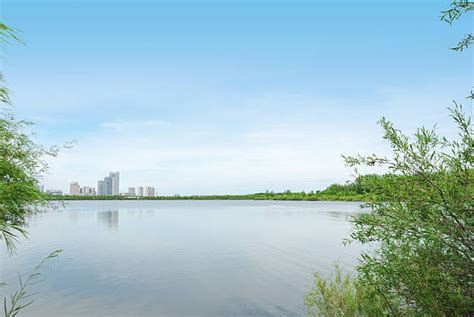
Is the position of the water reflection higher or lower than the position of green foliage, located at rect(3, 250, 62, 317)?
lower

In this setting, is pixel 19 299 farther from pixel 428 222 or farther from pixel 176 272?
pixel 428 222

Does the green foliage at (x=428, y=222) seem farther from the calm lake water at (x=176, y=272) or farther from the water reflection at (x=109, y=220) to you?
the water reflection at (x=109, y=220)

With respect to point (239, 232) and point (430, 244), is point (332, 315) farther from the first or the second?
point (239, 232)

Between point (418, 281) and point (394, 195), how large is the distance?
138 centimetres

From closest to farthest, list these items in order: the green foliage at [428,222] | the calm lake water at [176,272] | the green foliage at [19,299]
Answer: the green foliage at [19,299], the green foliage at [428,222], the calm lake water at [176,272]

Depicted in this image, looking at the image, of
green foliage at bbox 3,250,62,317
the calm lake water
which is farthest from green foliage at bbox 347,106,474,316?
the calm lake water

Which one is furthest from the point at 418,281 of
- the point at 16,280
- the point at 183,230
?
the point at 183,230

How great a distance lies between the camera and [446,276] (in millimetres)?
5012

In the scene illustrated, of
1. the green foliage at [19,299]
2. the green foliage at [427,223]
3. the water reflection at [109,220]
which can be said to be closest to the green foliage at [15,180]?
the green foliage at [19,299]

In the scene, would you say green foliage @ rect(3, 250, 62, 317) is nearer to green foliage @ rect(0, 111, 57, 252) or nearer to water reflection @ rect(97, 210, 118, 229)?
green foliage @ rect(0, 111, 57, 252)

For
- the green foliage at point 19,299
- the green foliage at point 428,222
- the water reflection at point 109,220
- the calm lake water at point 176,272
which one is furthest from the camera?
the water reflection at point 109,220

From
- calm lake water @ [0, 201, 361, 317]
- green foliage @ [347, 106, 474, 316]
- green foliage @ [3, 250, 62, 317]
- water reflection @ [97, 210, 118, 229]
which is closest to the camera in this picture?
green foliage @ [3, 250, 62, 317]

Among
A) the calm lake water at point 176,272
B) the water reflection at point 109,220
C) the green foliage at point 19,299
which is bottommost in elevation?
the calm lake water at point 176,272

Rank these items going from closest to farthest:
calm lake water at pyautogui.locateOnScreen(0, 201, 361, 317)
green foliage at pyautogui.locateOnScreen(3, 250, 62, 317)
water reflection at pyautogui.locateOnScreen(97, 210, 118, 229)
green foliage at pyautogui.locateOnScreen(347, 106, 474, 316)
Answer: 1. green foliage at pyautogui.locateOnScreen(3, 250, 62, 317)
2. green foliage at pyautogui.locateOnScreen(347, 106, 474, 316)
3. calm lake water at pyautogui.locateOnScreen(0, 201, 361, 317)
4. water reflection at pyautogui.locateOnScreen(97, 210, 118, 229)
